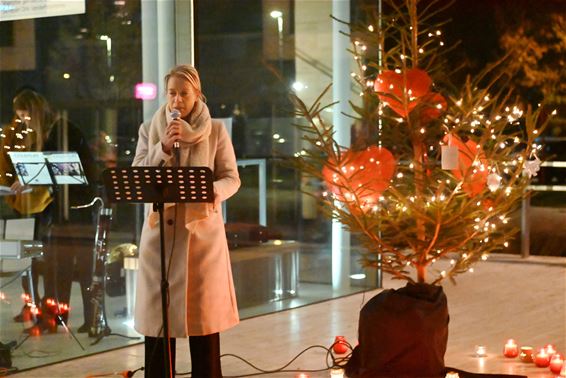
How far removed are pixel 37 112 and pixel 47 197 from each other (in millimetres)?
477

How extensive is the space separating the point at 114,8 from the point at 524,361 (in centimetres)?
302

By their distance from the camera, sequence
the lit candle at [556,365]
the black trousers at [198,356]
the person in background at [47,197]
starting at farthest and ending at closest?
1. the person in background at [47,197]
2. the lit candle at [556,365]
3. the black trousers at [198,356]

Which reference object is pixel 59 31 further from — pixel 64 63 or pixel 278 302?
pixel 278 302

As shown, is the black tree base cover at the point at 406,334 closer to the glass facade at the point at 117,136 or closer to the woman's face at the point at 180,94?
the glass facade at the point at 117,136

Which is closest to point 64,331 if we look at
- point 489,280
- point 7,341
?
point 7,341

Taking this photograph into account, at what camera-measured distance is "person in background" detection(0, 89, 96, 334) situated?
231 inches

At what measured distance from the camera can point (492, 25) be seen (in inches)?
539

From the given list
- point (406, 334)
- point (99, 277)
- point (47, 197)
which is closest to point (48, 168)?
point (47, 197)

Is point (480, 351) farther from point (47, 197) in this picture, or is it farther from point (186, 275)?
point (47, 197)

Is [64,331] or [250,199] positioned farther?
[250,199]

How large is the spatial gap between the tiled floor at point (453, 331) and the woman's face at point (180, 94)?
64.9 inches

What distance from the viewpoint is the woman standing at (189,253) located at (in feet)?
15.6

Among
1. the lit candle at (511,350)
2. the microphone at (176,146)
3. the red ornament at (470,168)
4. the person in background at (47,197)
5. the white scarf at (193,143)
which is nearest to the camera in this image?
the microphone at (176,146)

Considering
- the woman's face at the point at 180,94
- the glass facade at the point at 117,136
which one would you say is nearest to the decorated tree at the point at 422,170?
the glass facade at the point at 117,136
